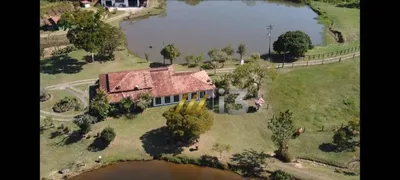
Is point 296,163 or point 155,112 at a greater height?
point 155,112

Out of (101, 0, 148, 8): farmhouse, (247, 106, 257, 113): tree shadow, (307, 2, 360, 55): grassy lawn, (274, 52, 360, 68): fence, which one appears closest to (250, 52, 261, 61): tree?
(274, 52, 360, 68): fence

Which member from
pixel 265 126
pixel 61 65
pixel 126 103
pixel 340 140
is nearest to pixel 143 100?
pixel 126 103

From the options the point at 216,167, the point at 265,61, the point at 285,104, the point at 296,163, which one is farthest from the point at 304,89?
the point at 216,167

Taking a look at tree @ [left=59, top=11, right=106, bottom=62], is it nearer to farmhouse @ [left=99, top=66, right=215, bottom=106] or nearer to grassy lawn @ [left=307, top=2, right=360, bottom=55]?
farmhouse @ [left=99, top=66, right=215, bottom=106]

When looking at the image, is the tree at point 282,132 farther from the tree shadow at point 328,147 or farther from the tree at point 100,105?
the tree at point 100,105

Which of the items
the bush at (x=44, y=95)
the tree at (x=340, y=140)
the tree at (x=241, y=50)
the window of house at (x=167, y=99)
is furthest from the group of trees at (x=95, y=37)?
the tree at (x=340, y=140)
